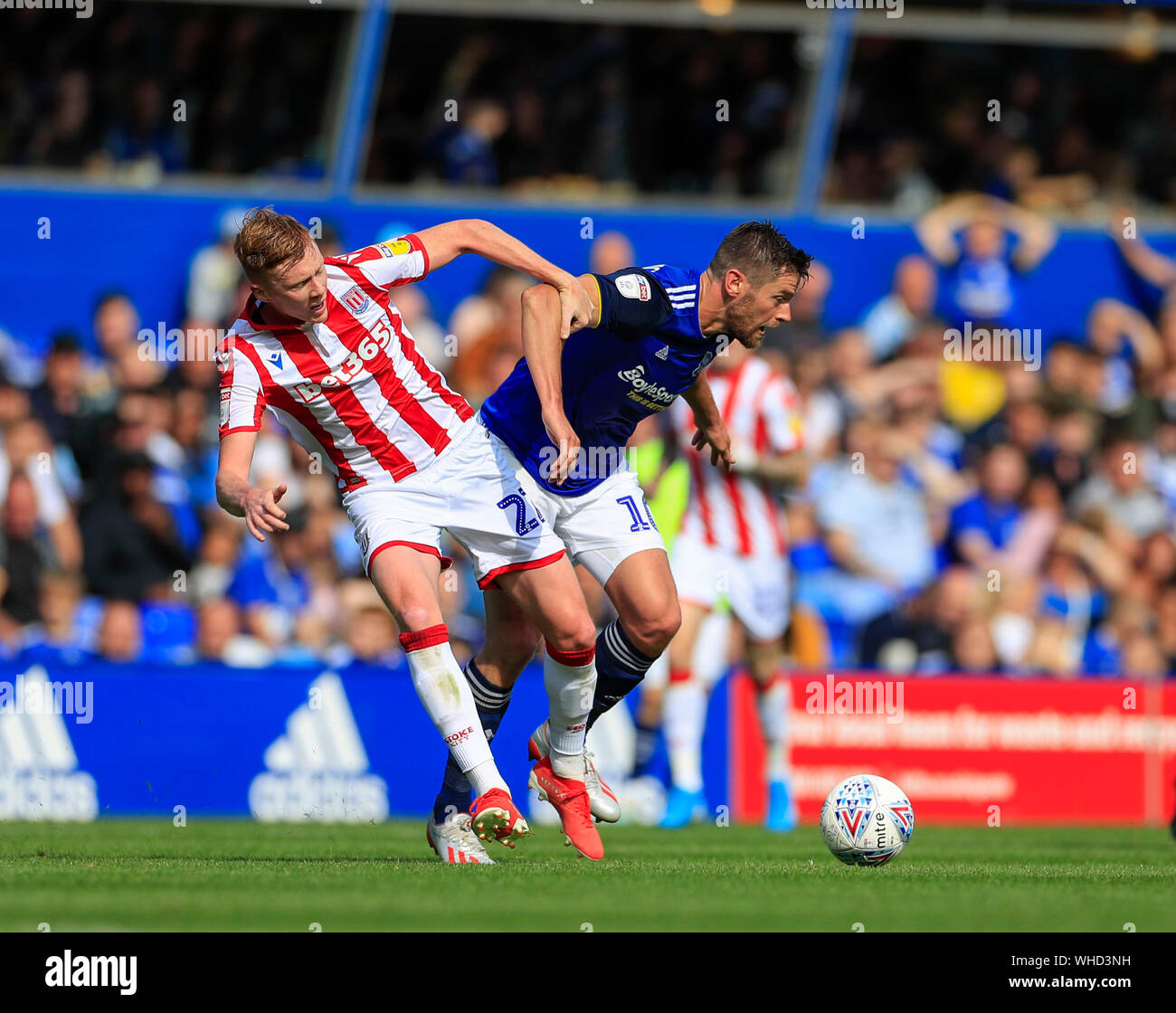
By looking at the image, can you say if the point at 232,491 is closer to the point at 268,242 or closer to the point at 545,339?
the point at 268,242

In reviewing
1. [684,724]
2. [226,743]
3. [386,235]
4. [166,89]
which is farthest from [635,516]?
[166,89]

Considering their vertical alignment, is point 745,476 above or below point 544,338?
above

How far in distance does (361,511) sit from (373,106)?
10136 millimetres

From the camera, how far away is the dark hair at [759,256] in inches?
289

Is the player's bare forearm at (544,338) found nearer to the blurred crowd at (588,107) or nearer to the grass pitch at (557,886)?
the grass pitch at (557,886)

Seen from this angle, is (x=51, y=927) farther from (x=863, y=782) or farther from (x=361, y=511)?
(x=863, y=782)

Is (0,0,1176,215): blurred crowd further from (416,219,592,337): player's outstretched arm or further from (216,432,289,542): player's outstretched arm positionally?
(216,432,289,542): player's outstretched arm

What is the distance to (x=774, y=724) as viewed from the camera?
11453mm

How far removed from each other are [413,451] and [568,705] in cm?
120

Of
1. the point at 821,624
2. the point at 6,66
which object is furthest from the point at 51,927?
the point at 6,66

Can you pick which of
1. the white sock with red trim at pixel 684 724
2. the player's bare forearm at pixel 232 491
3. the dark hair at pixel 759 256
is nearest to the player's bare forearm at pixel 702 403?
the dark hair at pixel 759 256

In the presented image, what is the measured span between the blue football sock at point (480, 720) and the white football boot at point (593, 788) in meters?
0.19

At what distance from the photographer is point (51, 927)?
5.04 meters

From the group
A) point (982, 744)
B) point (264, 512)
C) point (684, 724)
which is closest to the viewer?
point (264, 512)
